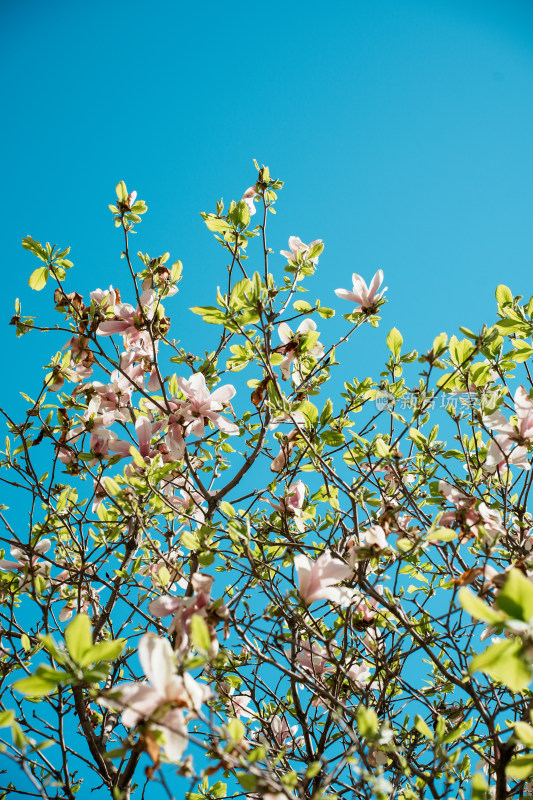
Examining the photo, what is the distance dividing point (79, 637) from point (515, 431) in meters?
1.07

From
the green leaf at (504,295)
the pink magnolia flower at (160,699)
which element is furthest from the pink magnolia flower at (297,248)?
the pink magnolia flower at (160,699)

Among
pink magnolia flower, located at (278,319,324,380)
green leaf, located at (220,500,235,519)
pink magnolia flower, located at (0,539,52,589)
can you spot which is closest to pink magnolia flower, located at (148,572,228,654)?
green leaf, located at (220,500,235,519)

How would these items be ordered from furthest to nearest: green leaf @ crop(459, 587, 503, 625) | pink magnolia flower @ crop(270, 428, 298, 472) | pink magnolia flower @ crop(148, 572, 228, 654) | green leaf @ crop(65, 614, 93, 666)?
pink magnolia flower @ crop(270, 428, 298, 472), pink magnolia flower @ crop(148, 572, 228, 654), green leaf @ crop(65, 614, 93, 666), green leaf @ crop(459, 587, 503, 625)

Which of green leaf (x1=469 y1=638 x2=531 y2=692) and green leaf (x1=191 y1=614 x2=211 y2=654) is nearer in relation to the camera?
green leaf (x1=469 y1=638 x2=531 y2=692)

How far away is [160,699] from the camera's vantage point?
0.70 meters

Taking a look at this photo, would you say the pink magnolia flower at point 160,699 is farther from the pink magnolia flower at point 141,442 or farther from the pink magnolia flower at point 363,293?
the pink magnolia flower at point 363,293

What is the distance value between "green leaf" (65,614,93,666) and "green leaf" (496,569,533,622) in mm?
503

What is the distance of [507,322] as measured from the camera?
1.35m

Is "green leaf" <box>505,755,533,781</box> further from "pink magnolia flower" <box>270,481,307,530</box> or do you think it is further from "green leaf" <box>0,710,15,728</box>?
"pink magnolia flower" <box>270,481,307,530</box>

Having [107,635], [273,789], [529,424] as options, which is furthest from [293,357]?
[107,635]

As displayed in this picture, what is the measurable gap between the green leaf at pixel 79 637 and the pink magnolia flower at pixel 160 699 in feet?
0.23

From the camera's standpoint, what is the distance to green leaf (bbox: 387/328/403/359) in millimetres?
1581

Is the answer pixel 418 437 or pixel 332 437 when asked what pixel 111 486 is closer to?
pixel 332 437

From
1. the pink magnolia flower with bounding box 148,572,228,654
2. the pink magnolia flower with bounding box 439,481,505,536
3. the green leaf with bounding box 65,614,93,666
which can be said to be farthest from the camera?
the pink magnolia flower with bounding box 439,481,505,536
